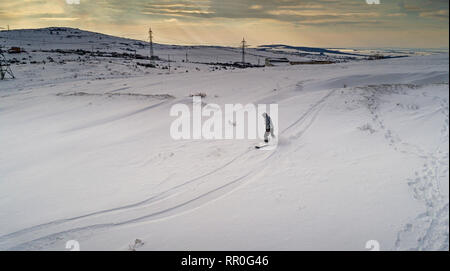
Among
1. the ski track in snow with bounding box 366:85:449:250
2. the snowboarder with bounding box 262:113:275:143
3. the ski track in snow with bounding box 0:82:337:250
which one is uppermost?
the snowboarder with bounding box 262:113:275:143

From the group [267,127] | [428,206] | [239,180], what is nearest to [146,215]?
[239,180]

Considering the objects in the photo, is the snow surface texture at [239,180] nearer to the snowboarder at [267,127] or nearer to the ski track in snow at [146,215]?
the ski track in snow at [146,215]

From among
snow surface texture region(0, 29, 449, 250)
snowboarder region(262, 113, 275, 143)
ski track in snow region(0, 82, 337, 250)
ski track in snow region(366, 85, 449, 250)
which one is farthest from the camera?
snowboarder region(262, 113, 275, 143)

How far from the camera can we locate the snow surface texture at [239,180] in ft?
12.4

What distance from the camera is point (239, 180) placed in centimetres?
548

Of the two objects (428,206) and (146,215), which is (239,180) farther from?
(428,206)

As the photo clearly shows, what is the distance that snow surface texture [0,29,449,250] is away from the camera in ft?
12.4

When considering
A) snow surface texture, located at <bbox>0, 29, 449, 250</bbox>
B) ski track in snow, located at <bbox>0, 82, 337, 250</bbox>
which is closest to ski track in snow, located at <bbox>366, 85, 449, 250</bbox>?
snow surface texture, located at <bbox>0, 29, 449, 250</bbox>

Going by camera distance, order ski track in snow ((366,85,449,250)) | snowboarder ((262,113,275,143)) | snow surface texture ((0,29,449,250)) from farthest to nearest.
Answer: snowboarder ((262,113,275,143)) → snow surface texture ((0,29,449,250)) → ski track in snow ((366,85,449,250))

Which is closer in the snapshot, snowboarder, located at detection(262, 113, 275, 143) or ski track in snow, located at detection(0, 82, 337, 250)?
ski track in snow, located at detection(0, 82, 337, 250)

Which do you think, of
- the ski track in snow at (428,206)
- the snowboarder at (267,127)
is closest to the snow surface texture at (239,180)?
the ski track in snow at (428,206)

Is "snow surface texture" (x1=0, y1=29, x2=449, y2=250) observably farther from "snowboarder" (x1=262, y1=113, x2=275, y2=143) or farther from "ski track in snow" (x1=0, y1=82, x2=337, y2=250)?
"snowboarder" (x1=262, y1=113, x2=275, y2=143)

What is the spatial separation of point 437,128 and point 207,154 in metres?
6.21
